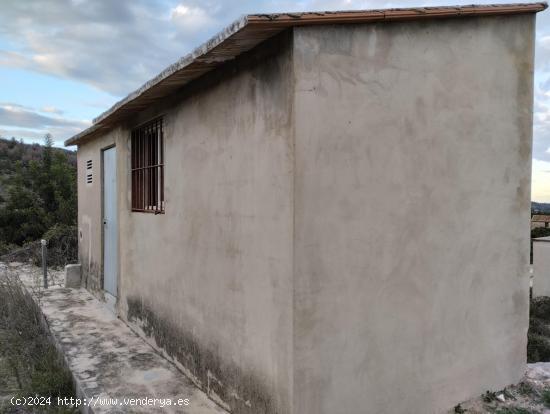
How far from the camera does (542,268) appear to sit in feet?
44.4

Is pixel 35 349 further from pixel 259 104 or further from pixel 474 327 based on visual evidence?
pixel 474 327

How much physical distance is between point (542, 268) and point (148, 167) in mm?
11679

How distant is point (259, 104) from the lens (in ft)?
A: 12.4

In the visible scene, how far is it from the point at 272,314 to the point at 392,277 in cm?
100

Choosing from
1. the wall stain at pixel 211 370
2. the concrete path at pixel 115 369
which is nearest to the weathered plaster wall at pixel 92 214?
the concrete path at pixel 115 369

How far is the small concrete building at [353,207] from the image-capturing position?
3.45 meters

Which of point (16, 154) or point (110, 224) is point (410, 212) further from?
point (16, 154)

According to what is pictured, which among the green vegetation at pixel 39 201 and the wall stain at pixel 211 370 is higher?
the green vegetation at pixel 39 201

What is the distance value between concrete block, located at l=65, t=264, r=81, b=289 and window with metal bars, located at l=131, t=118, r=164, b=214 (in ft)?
13.5

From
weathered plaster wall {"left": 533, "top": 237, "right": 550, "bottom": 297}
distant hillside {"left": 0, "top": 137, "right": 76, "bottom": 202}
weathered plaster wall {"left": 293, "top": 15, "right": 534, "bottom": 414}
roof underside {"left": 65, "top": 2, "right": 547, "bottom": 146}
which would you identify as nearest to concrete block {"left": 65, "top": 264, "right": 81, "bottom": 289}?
roof underside {"left": 65, "top": 2, "right": 547, "bottom": 146}

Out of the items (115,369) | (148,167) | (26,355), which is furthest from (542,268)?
(26,355)

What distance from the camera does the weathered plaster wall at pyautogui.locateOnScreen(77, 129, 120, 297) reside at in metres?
8.77

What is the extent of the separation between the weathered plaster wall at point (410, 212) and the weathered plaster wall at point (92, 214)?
5.07 metres

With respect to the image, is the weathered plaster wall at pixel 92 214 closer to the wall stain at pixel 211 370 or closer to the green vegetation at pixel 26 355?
the green vegetation at pixel 26 355
